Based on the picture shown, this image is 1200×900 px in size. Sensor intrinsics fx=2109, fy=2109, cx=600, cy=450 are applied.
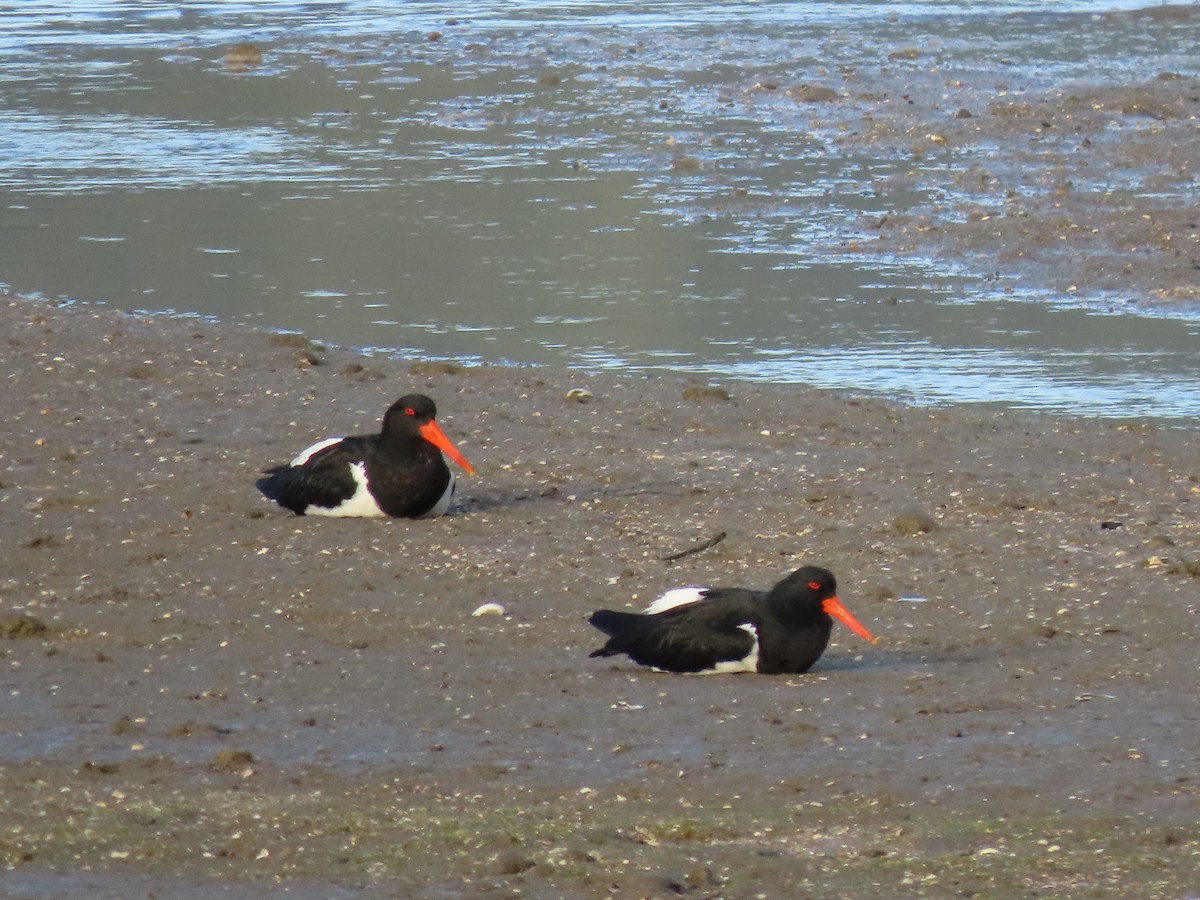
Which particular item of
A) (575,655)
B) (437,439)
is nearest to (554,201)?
(437,439)

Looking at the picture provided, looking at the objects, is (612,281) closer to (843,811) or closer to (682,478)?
(682,478)

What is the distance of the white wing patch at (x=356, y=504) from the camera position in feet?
29.2

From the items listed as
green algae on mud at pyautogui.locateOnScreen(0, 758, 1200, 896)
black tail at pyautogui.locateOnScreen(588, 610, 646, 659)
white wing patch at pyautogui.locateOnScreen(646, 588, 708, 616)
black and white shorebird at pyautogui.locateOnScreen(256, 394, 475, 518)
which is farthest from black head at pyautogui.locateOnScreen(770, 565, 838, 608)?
black and white shorebird at pyautogui.locateOnScreen(256, 394, 475, 518)

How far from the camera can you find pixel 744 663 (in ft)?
22.7


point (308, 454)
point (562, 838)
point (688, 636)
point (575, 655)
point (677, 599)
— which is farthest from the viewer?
point (308, 454)

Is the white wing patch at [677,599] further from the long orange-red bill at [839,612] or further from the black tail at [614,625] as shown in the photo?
the long orange-red bill at [839,612]

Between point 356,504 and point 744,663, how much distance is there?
259cm

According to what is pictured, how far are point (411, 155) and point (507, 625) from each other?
13.0 meters

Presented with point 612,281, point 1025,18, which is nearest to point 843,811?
point 612,281

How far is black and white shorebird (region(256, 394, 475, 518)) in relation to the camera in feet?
29.2

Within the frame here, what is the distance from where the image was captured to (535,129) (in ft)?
70.0

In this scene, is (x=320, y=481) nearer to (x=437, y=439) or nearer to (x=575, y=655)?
(x=437, y=439)

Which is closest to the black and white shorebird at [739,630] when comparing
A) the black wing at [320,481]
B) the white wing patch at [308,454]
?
the black wing at [320,481]

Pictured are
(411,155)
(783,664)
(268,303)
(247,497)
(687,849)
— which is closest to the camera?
(687,849)
